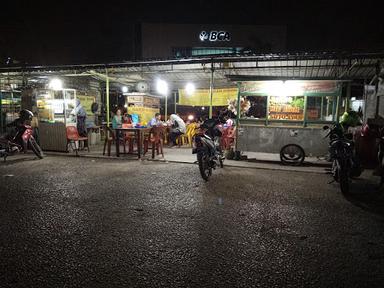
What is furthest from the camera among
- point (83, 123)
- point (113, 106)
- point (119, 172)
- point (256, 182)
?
point (113, 106)

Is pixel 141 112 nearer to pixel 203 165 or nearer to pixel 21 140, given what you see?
pixel 21 140

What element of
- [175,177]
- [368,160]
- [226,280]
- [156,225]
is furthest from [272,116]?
[226,280]

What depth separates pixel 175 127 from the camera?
14.3 metres

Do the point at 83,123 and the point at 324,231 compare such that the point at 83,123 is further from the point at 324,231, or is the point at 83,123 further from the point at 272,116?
the point at 324,231

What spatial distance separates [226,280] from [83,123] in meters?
12.2

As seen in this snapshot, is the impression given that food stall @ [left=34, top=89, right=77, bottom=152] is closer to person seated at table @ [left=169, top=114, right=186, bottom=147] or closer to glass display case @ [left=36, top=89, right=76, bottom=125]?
glass display case @ [left=36, top=89, right=76, bottom=125]

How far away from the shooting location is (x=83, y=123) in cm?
1350

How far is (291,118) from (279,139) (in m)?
0.99

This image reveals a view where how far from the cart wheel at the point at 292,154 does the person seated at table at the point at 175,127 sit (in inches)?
220

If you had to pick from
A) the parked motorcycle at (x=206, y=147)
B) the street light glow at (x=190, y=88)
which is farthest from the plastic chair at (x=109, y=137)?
the street light glow at (x=190, y=88)

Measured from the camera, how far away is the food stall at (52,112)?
12086 millimetres

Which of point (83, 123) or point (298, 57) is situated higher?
point (298, 57)

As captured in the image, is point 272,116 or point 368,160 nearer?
point 368,160

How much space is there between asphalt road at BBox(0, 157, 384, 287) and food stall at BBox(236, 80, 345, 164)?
2.80 metres
